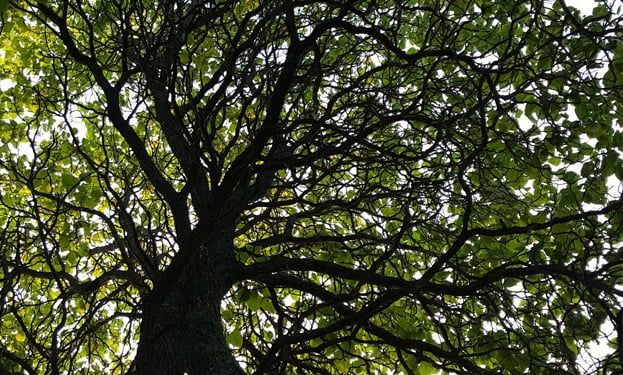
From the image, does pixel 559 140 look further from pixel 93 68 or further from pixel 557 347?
pixel 93 68

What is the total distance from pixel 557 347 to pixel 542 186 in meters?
1.38

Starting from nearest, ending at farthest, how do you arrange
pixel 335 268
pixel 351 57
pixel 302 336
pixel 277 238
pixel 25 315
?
pixel 302 336 < pixel 335 268 < pixel 277 238 < pixel 351 57 < pixel 25 315

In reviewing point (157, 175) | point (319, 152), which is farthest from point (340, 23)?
point (157, 175)

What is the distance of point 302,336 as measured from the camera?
2.73m

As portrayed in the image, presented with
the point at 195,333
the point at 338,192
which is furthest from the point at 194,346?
the point at 338,192

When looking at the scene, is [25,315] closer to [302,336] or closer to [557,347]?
[302,336]

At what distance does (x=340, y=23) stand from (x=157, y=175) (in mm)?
1630

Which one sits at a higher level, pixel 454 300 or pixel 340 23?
pixel 340 23

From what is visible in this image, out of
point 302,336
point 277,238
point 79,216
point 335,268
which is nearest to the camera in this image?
point 302,336

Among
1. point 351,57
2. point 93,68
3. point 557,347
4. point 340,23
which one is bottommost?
point 557,347

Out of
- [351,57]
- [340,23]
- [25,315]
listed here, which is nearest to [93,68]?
[340,23]

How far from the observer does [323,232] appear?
490cm

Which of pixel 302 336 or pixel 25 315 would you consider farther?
pixel 25 315

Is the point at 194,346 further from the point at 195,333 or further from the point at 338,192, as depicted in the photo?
the point at 338,192
